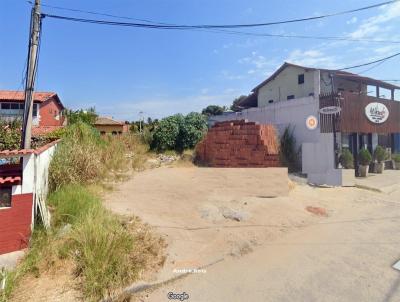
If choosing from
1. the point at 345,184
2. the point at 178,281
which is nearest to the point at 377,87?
the point at 345,184

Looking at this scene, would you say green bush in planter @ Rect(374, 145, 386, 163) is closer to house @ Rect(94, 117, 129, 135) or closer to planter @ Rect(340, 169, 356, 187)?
planter @ Rect(340, 169, 356, 187)

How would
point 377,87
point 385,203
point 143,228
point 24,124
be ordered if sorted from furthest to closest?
point 377,87 → point 385,203 → point 24,124 → point 143,228

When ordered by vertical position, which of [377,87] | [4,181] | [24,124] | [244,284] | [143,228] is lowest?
[244,284]

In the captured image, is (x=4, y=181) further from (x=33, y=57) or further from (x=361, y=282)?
(x=361, y=282)

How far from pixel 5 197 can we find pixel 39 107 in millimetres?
23788

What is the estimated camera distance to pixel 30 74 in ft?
19.8

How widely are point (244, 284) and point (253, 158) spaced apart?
313 inches

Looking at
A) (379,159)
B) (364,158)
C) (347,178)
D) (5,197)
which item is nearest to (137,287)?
(5,197)

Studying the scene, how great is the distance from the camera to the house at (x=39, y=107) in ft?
76.1

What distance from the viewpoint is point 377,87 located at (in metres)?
18.1

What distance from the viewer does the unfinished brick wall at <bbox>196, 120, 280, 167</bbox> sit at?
11430mm

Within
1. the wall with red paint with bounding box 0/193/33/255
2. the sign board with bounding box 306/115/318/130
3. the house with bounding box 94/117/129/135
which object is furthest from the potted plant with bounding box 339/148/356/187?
the house with bounding box 94/117/129/135

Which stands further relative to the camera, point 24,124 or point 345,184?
point 345,184

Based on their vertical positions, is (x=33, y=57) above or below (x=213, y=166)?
above
